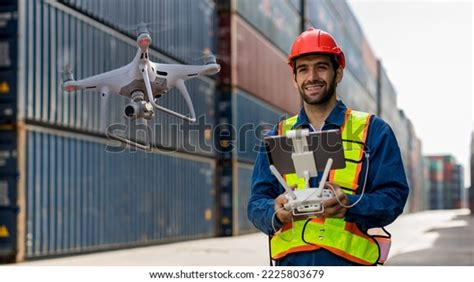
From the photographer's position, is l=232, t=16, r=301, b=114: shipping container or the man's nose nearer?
the man's nose

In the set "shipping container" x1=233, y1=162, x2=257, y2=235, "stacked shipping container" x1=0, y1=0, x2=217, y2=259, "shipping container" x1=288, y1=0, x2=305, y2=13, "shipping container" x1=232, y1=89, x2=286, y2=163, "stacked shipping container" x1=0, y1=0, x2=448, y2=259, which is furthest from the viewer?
"shipping container" x1=288, y1=0, x2=305, y2=13

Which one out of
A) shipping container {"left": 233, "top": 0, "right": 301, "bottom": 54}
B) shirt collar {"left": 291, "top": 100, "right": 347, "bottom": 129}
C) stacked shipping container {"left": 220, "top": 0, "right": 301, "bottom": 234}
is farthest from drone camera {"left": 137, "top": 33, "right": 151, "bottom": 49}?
shipping container {"left": 233, "top": 0, "right": 301, "bottom": 54}

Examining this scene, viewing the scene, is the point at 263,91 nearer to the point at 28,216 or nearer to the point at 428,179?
the point at 28,216

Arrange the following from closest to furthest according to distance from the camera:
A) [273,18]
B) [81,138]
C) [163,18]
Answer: [163,18]
[81,138]
[273,18]

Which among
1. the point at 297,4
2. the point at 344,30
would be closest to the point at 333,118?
the point at 297,4

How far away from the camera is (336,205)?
270cm

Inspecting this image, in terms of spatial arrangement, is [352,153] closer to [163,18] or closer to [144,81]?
[144,81]

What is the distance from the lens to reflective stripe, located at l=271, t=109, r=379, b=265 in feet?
9.53

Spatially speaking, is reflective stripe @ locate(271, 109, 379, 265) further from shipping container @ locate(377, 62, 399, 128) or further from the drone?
shipping container @ locate(377, 62, 399, 128)

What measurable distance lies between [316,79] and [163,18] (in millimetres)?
14874

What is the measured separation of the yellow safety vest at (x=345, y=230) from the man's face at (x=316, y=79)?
173 mm

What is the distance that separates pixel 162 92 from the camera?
3256 mm

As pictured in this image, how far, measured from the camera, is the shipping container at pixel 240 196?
102ft

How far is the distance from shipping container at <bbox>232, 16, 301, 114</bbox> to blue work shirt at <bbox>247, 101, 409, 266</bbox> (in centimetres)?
2531
